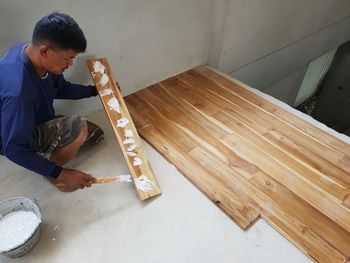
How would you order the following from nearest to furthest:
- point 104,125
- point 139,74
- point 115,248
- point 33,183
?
point 115,248 < point 33,183 < point 104,125 < point 139,74

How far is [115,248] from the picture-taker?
45.1 inches

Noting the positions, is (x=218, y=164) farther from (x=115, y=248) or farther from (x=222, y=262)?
(x=115, y=248)

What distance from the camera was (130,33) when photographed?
1.78 m

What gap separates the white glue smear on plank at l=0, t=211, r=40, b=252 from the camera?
41.7 inches

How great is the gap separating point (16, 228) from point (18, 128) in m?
0.44

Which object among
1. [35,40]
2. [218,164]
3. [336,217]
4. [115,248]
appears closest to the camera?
[35,40]

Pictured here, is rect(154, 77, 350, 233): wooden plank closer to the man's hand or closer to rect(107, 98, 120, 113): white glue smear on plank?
rect(107, 98, 120, 113): white glue smear on plank

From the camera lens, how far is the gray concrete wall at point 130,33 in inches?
53.3

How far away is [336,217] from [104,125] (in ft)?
4.71

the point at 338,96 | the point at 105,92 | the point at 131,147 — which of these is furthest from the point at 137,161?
the point at 338,96

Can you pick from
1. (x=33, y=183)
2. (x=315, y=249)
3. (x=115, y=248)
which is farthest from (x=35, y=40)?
(x=315, y=249)

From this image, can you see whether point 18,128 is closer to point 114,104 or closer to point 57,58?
point 57,58

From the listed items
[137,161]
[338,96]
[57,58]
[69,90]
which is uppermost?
[57,58]

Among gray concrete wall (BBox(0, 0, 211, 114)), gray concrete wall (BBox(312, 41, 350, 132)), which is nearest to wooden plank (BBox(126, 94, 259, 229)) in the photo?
gray concrete wall (BBox(0, 0, 211, 114))
